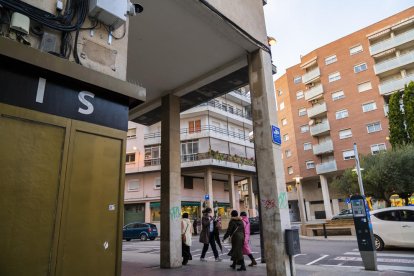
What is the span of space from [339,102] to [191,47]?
3635cm

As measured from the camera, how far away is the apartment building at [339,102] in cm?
3578

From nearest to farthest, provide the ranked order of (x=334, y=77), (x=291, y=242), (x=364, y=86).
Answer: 1. (x=291, y=242)
2. (x=364, y=86)
3. (x=334, y=77)

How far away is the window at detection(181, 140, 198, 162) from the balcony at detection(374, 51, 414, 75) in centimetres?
2414

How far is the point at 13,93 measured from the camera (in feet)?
10.3

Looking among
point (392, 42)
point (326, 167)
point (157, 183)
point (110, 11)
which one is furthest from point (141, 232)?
point (392, 42)

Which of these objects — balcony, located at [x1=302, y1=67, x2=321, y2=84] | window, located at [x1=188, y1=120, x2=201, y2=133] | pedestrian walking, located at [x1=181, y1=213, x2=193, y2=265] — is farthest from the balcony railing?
pedestrian walking, located at [x1=181, y1=213, x2=193, y2=265]

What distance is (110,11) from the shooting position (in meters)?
4.07

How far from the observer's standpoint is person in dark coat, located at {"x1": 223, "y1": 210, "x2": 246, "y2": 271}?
8469 millimetres

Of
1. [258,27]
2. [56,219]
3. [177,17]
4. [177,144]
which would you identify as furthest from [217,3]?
[56,219]

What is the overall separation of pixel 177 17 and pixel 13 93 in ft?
15.9

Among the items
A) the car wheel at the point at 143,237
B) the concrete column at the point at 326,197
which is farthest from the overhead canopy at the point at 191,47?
the concrete column at the point at 326,197

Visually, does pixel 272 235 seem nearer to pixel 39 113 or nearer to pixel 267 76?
pixel 267 76

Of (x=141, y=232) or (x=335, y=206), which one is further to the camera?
(x=335, y=206)

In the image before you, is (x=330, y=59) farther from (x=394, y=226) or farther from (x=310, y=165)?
(x=394, y=226)
